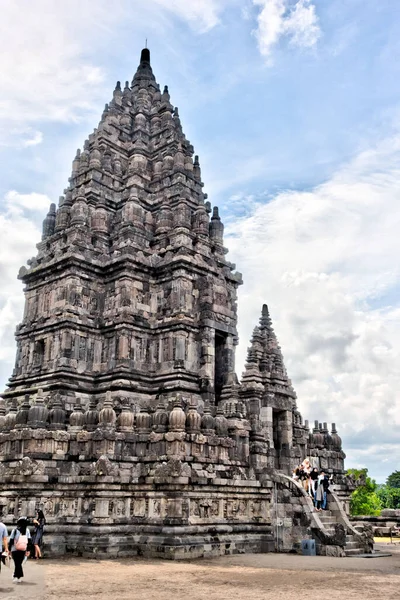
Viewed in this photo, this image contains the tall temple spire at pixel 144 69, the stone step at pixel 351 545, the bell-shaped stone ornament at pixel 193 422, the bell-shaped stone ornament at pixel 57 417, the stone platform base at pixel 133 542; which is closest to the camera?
the stone platform base at pixel 133 542

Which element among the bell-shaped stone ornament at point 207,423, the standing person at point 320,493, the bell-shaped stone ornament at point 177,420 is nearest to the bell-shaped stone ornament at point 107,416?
the bell-shaped stone ornament at point 177,420

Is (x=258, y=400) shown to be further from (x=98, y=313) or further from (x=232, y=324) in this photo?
(x=98, y=313)

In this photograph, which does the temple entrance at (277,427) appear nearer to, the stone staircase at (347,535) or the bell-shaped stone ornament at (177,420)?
the stone staircase at (347,535)

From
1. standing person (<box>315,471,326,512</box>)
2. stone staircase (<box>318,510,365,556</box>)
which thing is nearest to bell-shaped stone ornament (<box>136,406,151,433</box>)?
standing person (<box>315,471,326,512</box>)

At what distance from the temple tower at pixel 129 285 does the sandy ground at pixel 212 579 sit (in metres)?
8.32

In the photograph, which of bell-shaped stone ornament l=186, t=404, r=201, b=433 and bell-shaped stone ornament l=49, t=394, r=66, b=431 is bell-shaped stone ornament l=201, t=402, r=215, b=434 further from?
bell-shaped stone ornament l=49, t=394, r=66, b=431

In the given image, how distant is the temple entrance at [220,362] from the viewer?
28.6 m

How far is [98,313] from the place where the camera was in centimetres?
2833

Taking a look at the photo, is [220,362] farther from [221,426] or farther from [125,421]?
[125,421]

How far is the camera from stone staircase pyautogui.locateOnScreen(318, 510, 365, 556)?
21.6 meters

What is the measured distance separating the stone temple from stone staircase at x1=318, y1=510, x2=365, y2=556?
95 millimetres

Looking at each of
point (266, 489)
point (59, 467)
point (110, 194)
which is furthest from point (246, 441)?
point (110, 194)

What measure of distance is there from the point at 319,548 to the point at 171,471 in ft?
20.0

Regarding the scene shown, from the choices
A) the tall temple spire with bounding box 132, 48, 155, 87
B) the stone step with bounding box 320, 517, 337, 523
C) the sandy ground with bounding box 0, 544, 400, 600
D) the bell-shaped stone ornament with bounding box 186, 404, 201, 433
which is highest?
the tall temple spire with bounding box 132, 48, 155, 87
